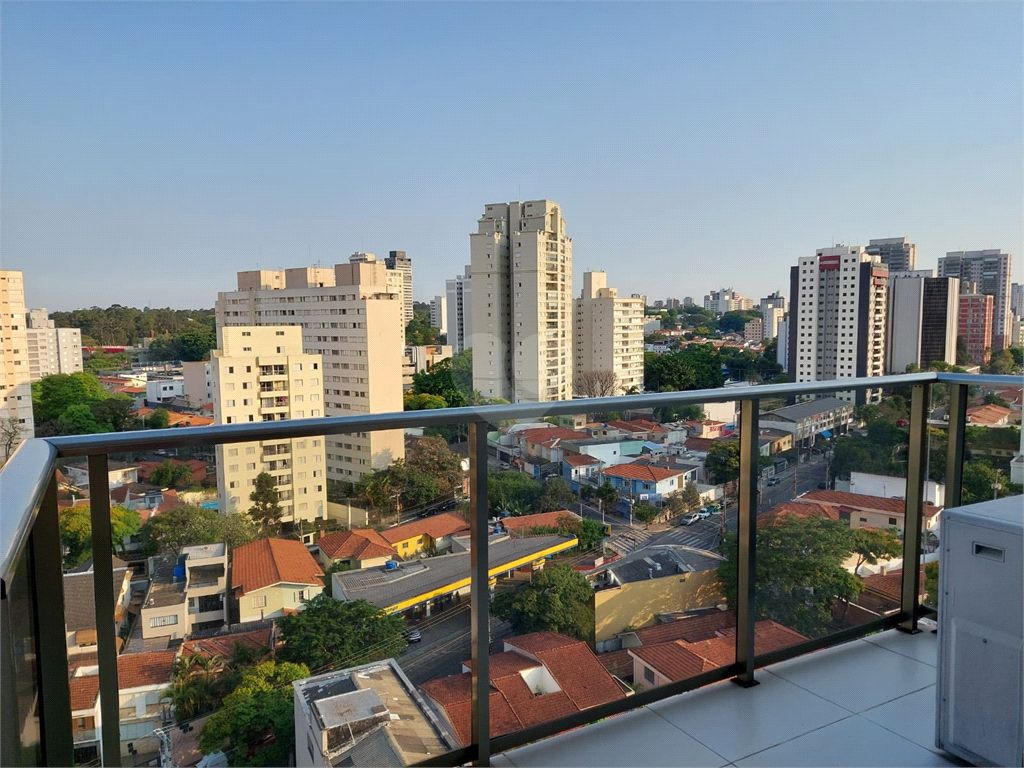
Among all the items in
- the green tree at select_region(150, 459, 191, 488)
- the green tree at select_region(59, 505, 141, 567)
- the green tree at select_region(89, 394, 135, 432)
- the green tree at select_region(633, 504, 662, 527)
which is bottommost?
the green tree at select_region(89, 394, 135, 432)

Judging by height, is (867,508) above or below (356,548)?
below

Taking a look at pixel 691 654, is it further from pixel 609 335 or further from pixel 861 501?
pixel 609 335

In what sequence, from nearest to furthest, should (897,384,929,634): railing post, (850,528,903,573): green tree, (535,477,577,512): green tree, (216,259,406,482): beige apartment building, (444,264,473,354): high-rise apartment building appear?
(535,477,577,512): green tree, (850,528,903,573): green tree, (897,384,929,634): railing post, (216,259,406,482): beige apartment building, (444,264,473,354): high-rise apartment building

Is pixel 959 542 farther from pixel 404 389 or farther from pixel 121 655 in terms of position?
pixel 404 389

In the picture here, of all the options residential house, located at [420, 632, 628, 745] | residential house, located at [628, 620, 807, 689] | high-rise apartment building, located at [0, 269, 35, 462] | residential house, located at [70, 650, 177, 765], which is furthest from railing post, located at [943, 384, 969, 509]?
high-rise apartment building, located at [0, 269, 35, 462]

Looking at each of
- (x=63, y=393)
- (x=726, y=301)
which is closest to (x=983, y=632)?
(x=63, y=393)

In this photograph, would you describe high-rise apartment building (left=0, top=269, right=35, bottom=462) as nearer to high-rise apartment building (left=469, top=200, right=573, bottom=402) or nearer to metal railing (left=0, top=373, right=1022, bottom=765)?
high-rise apartment building (left=469, top=200, right=573, bottom=402)

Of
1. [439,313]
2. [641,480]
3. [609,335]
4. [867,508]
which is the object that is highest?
[439,313]

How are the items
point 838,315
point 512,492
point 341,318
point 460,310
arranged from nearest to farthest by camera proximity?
point 512,492
point 838,315
point 341,318
point 460,310
